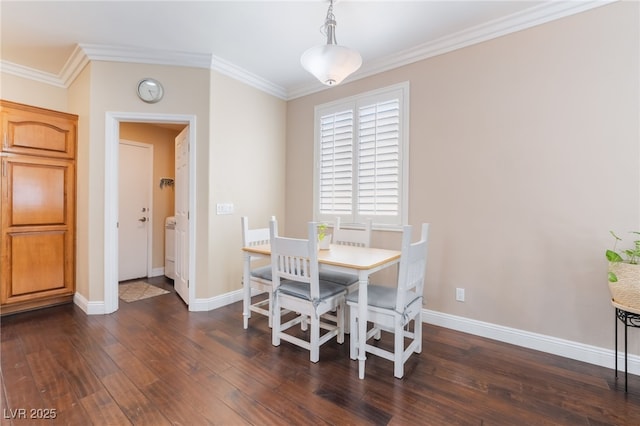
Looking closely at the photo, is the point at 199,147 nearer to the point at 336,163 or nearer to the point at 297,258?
the point at 336,163

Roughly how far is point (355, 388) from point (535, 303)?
64.7 inches

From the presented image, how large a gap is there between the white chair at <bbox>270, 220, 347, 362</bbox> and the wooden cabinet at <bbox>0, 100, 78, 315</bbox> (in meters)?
2.63

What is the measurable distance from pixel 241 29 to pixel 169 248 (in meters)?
3.26

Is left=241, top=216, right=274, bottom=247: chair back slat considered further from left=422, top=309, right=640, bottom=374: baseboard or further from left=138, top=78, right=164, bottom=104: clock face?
left=422, top=309, right=640, bottom=374: baseboard

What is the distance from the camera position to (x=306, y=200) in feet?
12.7

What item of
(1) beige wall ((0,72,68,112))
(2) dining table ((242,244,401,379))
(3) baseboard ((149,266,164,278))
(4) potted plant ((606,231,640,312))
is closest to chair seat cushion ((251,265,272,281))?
(2) dining table ((242,244,401,379))

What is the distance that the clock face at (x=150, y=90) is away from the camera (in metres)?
3.03

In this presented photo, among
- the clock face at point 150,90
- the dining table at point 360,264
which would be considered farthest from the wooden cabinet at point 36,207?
the dining table at point 360,264

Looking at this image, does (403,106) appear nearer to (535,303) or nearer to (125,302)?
(535,303)

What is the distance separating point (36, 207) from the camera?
3.05 m

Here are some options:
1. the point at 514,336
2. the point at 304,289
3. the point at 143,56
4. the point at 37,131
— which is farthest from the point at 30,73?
the point at 514,336

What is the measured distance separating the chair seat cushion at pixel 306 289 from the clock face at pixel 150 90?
2370 mm

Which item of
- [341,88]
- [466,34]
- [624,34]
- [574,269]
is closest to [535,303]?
[574,269]

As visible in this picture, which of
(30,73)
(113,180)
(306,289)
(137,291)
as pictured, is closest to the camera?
(306,289)
